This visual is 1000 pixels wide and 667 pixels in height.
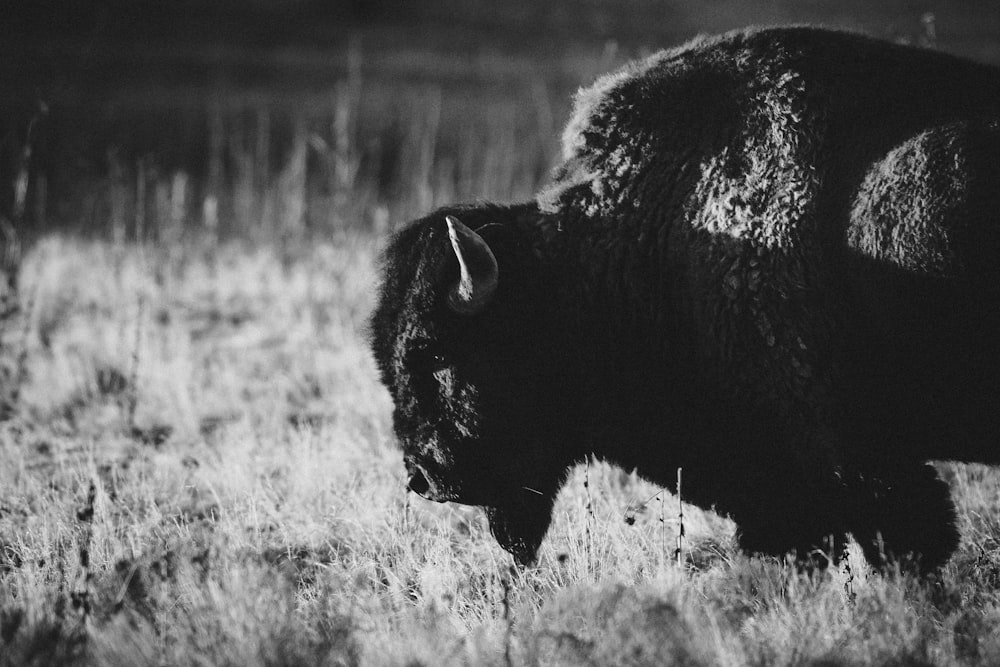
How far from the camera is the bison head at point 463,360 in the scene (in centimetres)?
322

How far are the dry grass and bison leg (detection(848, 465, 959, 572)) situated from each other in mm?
122

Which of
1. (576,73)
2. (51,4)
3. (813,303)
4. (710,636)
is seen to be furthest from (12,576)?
(51,4)

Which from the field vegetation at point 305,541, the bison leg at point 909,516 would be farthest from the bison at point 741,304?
the field vegetation at point 305,541

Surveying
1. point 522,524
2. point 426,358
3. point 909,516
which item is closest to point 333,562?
point 522,524

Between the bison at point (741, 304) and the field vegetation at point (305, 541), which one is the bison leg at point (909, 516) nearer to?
the bison at point (741, 304)

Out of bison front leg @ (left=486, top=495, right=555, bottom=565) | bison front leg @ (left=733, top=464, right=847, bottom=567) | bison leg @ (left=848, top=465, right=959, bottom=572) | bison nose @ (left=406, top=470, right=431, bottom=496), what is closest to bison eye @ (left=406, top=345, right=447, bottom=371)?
bison nose @ (left=406, top=470, right=431, bottom=496)

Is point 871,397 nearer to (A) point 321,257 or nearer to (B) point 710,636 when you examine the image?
(B) point 710,636

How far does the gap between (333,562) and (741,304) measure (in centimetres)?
207

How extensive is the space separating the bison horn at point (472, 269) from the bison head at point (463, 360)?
0.02m

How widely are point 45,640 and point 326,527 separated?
4.71 feet

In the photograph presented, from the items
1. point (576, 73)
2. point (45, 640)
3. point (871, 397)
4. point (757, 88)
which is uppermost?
point (576, 73)

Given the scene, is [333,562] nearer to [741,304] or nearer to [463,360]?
[463,360]

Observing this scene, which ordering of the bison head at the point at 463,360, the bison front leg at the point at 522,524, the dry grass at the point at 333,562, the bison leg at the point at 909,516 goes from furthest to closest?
the bison front leg at the point at 522,524, the bison head at the point at 463,360, the bison leg at the point at 909,516, the dry grass at the point at 333,562

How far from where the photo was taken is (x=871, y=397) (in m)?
3.09
